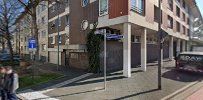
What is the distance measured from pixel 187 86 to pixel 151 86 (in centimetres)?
201

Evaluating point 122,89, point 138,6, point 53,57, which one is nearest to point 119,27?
point 138,6

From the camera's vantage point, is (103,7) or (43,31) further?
(43,31)

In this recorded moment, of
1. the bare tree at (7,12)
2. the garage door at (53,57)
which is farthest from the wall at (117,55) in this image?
the garage door at (53,57)

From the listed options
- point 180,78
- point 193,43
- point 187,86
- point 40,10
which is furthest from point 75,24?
point 193,43

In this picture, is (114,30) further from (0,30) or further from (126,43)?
(0,30)

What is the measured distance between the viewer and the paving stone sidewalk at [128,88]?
1088cm

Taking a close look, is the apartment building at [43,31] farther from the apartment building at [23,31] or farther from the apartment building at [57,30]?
the apartment building at [23,31]

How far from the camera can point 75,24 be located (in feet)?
77.2

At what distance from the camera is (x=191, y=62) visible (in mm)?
16062

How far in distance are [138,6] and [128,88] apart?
23.6 feet

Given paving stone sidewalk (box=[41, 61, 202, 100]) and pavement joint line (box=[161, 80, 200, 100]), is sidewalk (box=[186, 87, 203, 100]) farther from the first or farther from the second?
paving stone sidewalk (box=[41, 61, 202, 100])

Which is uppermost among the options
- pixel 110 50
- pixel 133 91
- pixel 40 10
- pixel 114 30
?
pixel 40 10

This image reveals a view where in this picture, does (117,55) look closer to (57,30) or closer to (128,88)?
(128,88)

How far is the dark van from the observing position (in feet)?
51.5
